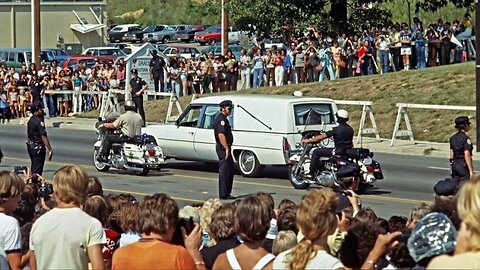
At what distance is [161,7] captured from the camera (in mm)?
97938

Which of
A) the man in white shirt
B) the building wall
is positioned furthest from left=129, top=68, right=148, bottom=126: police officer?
the building wall

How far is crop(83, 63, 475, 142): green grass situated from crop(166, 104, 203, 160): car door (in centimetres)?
896

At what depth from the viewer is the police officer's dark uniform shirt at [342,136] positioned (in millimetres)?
19328

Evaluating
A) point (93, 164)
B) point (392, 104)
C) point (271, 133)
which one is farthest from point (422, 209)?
point (392, 104)

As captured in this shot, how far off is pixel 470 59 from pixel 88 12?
39.7m

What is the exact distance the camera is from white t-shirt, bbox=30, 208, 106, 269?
24.3 feet

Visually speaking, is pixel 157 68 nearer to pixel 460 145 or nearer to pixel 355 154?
pixel 355 154

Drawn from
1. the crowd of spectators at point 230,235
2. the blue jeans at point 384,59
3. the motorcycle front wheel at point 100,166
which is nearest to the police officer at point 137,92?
the blue jeans at point 384,59

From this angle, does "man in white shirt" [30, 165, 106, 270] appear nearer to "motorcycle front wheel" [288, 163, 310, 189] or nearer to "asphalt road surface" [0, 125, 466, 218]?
"asphalt road surface" [0, 125, 466, 218]

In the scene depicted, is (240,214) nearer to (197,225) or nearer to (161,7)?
(197,225)

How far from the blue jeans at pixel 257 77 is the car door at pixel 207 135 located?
18.5 metres

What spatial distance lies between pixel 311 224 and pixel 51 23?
2748 inches

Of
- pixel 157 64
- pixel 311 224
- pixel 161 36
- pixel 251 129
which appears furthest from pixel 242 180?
pixel 161 36

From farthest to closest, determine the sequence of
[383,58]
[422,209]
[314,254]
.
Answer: [383,58] → [422,209] → [314,254]
